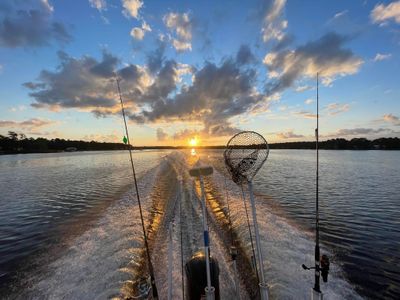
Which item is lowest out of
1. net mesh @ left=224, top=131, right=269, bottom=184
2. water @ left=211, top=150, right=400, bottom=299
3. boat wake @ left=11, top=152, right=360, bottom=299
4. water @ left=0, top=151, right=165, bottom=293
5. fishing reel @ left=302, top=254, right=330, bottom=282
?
water @ left=211, top=150, right=400, bottom=299

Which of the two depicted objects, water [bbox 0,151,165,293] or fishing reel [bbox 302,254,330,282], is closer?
fishing reel [bbox 302,254,330,282]

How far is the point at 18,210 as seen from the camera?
1603cm

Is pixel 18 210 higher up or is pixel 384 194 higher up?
pixel 18 210

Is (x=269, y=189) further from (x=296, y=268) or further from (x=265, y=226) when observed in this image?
(x=296, y=268)

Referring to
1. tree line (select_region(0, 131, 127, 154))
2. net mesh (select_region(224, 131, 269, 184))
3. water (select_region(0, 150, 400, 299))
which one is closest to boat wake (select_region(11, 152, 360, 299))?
water (select_region(0, 150, 400, 299))

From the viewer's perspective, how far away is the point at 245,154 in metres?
6.20

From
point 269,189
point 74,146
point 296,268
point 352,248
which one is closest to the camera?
point 296,268

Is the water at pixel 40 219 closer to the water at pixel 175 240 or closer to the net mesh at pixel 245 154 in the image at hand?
the water at pixel 175 240

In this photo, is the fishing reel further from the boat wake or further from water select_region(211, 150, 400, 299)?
water select_region(211, 150, 400, 299)

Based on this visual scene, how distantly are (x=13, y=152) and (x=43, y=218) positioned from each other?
183255 mm

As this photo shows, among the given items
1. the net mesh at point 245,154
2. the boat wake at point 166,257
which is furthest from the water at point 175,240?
the net mesh at point 245,154

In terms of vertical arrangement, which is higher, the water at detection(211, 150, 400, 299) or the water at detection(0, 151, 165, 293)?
the water at detection(0, 151, 165, 293)

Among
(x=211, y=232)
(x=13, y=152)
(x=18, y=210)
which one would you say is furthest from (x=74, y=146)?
(x=211, y=232)

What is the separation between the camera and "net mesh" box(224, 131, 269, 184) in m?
5.82
